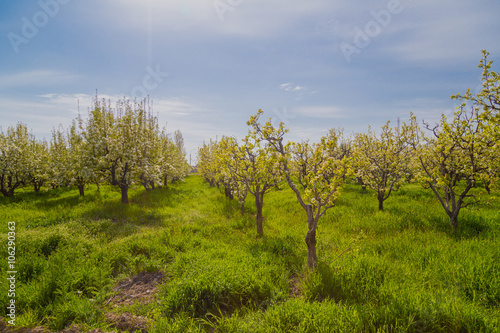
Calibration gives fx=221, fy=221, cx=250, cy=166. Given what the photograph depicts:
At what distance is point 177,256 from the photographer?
333 inches

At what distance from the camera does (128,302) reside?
642 centimetres

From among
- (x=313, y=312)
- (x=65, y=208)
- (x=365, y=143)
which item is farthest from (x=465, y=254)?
(x=65, y=208)

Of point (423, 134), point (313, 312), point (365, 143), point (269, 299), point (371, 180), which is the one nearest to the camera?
point (313, 312)

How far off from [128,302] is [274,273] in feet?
14.4

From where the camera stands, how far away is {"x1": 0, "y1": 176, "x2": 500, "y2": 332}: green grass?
4.81 m

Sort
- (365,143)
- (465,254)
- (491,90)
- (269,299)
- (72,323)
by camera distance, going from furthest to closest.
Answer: (365,143) → (491,90) → (465,254) → (269,299) → (72,323)

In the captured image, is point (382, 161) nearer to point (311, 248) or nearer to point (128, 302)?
point (311, 248)

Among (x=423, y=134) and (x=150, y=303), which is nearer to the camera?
(x=150, y=303)

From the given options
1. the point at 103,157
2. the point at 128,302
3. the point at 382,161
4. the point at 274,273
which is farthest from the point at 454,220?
the point at 103,157

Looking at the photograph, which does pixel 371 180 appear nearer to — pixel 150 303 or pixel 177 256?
pixel 177 256

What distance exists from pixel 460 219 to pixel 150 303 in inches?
554

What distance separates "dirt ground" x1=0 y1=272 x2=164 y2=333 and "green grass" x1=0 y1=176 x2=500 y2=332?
0.18 metres

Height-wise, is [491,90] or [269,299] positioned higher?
[491,90]

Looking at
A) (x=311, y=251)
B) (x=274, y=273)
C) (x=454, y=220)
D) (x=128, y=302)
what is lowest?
(x=128, y=302)
